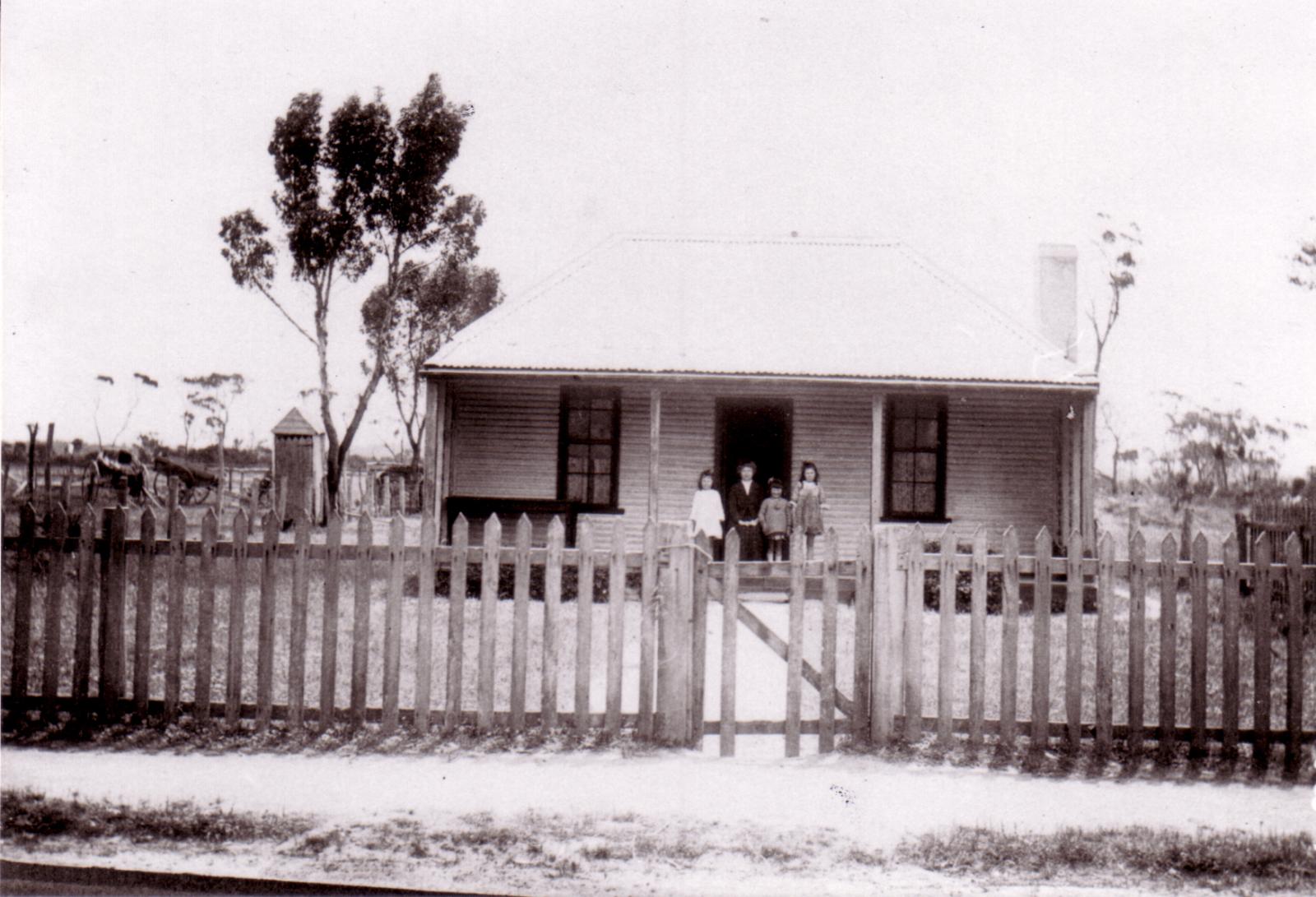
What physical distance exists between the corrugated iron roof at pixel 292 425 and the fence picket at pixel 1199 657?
74.8ft

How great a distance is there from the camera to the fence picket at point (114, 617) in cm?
667

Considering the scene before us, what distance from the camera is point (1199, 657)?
6.42m

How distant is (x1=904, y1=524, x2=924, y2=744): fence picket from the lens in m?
6.57

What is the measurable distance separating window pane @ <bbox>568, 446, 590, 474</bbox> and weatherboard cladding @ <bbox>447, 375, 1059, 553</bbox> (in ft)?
1.08

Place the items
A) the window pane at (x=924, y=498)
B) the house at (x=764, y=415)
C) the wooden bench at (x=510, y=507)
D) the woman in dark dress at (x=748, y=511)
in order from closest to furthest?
the woman in dark dress at (x=748, y=511) < the wooden bench at (x=510, y=507) < the house at (x=764, y=415) < the window pane at (x=924, y=498)

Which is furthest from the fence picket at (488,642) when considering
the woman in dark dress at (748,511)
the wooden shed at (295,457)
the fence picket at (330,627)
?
the wooden shed at (295,457)

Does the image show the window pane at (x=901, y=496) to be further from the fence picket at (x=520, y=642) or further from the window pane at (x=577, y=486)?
the fence picket at (x=520, y=642)

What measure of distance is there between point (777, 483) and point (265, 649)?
385 inches

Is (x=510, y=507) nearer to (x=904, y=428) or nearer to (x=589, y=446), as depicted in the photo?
(x=589, y=446)

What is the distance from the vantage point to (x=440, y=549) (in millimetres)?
6773

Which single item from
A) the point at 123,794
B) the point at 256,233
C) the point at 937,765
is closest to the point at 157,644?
the point at 123,794

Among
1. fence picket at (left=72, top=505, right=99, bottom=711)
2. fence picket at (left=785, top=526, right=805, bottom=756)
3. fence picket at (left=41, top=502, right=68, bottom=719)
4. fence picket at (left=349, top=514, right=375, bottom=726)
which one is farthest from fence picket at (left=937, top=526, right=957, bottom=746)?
fence picket at (left=41, top=502, right=68, bottom=719)

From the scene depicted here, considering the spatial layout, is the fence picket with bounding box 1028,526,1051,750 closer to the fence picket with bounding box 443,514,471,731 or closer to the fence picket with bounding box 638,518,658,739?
the fence picket with bounding box 638,518,658,739

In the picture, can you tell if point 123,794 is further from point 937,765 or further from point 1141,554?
point 1141,554
